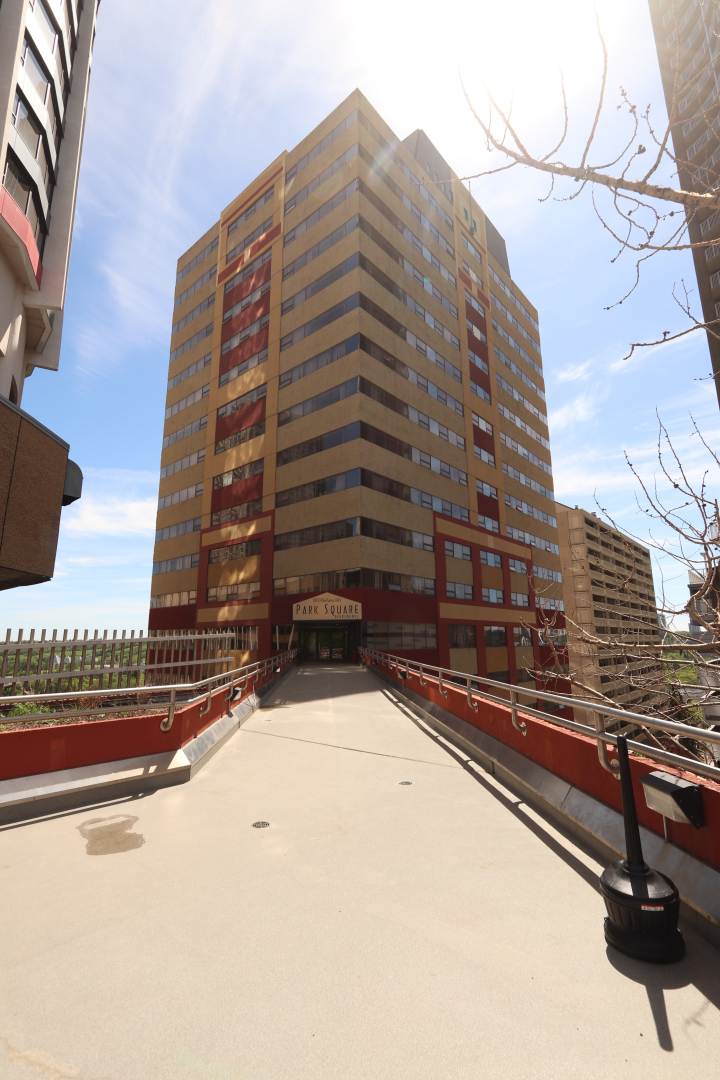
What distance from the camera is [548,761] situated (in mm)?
6055

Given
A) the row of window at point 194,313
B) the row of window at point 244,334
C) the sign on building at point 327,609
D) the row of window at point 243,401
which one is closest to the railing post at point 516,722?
the sign on building at point 327,609

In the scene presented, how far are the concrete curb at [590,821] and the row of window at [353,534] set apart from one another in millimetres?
25501

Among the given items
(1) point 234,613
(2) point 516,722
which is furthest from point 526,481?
(2) point 516,722

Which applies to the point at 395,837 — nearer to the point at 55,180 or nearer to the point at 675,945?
the point at 675,945

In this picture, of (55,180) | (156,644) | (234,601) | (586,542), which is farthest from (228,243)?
(586,542)

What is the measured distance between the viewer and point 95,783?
6254 mm

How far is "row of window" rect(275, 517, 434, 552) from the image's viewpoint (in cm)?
3453

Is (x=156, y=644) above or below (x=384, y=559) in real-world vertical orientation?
below

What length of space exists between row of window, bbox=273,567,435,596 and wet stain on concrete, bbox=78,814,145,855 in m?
28.0

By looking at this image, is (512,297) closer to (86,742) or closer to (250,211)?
(250,211)

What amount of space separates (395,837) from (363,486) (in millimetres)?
30579

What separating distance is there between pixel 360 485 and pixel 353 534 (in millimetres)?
3512

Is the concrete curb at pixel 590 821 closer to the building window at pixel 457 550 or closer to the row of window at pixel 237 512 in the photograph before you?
the building window at pixel 457 550

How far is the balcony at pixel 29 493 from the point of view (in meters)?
14.9
